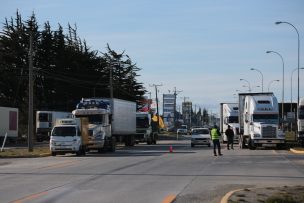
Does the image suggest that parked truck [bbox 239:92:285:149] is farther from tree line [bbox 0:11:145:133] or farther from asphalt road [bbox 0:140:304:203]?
A: tree line [bbox 0:11:145:133]

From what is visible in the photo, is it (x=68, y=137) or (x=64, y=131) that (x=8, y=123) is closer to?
(x=64, y=131)

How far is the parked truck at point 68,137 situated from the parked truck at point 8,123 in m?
26.1

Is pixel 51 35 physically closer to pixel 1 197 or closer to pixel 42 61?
pixel 42 61

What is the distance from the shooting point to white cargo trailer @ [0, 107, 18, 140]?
62.2 metres

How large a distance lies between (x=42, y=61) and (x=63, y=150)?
2051 inches

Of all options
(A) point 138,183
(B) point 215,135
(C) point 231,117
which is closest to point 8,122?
(C) point 231,117

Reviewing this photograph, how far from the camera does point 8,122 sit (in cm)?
6334

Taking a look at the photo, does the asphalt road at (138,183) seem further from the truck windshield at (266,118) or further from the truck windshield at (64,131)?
the truck windshield at (266,118)

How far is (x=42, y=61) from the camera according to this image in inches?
3425

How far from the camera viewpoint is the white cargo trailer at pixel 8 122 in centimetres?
6222

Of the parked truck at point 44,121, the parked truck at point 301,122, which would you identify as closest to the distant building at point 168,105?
the parked truck at point 44,121

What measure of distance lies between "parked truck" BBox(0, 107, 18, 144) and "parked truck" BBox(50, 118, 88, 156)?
2608 cm

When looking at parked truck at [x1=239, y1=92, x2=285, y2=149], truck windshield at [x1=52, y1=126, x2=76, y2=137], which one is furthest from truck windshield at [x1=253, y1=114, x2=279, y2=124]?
truck windshield at [x1=52, y1=126, x2=76, y2=137]

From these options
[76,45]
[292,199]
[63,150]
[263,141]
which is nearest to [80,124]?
[63,150]
